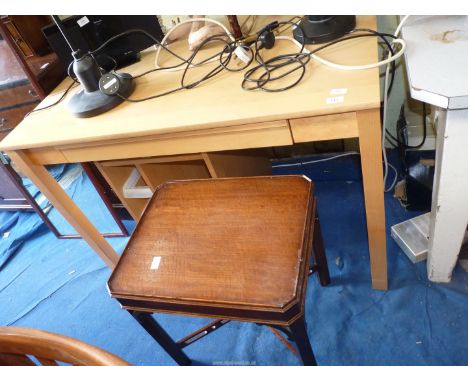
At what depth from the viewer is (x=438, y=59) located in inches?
31.1

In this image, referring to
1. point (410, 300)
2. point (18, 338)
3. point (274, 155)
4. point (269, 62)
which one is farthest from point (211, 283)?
point (274, 155)

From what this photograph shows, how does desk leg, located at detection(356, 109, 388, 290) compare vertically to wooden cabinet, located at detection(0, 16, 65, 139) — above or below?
below

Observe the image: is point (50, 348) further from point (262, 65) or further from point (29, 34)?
point (29, 34)

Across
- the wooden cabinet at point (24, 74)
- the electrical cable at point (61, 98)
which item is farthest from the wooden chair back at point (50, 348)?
the wooden cabinet at point (24, 74)

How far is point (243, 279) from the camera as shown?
30.6 inches

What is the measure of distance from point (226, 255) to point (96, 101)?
2.03 feet

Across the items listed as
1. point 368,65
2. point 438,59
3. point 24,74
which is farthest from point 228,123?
point 24,74

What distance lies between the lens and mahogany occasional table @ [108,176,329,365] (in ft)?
2.47

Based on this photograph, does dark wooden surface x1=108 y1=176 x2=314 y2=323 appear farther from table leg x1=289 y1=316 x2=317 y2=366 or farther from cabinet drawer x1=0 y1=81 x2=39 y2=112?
cabinet drawer x1=0 y1=81 x2=39 y2=112

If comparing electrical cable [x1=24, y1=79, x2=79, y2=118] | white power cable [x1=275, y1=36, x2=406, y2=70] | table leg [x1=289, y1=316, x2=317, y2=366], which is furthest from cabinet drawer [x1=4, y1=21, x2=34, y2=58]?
table leg [x1=289, y1=316, x2=317, y2=366]

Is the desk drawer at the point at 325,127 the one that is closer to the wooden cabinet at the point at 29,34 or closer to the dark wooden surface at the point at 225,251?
the dark wooden surface at the point at 225,251

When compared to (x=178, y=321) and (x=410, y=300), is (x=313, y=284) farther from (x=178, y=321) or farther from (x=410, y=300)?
(x=178, y=321)

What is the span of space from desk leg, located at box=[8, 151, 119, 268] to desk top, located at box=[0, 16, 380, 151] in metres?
0.08

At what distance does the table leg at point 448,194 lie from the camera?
793 millimetres
